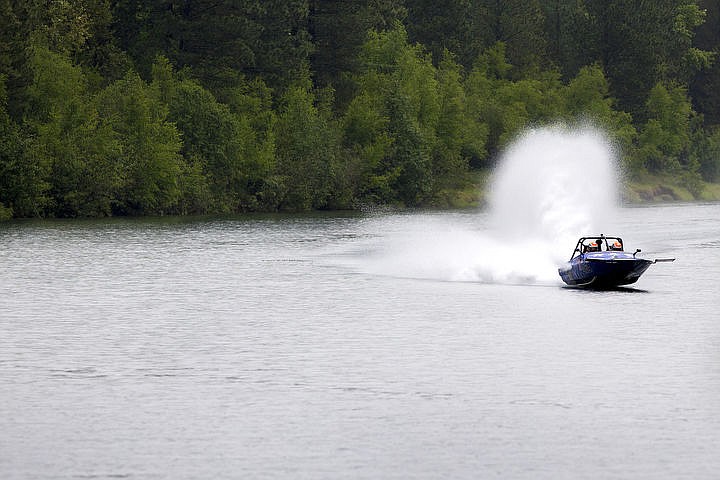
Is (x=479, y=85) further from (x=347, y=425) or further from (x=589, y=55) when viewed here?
(x=347, y=425)

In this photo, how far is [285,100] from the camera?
140 metres

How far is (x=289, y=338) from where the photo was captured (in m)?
41.1

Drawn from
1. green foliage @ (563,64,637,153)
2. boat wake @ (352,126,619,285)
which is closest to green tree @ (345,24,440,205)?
boat wake @ (352,126,619,285)

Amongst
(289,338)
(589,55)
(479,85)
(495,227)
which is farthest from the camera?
(589,55)

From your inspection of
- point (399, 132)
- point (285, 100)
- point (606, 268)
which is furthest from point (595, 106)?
point (606, 268)

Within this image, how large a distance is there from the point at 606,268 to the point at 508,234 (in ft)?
115

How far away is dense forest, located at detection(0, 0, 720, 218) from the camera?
11019 centimetres

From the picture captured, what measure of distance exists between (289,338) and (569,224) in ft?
148

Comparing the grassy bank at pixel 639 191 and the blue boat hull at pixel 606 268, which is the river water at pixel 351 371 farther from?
the grassy bank at pixel 639 191

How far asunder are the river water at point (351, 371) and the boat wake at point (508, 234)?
0.63 metres

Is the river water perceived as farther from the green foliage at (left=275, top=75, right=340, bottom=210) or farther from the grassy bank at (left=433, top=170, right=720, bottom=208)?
the grassy bank at (left=433, top=170, right=720, bottom=208)

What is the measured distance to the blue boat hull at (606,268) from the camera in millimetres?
54594

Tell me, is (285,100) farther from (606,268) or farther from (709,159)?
(606,268)

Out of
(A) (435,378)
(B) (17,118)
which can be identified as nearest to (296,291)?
(A) (435,378)
